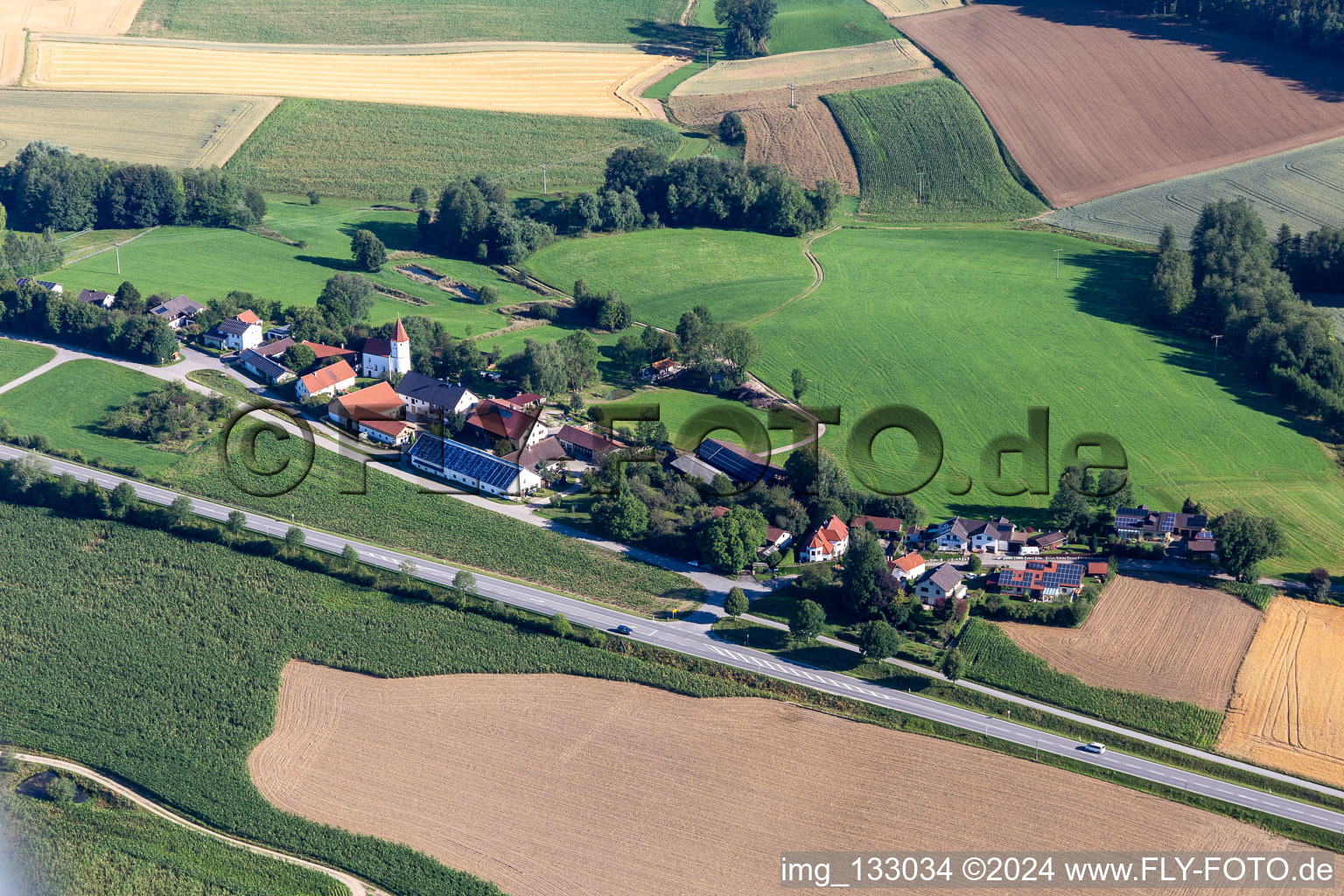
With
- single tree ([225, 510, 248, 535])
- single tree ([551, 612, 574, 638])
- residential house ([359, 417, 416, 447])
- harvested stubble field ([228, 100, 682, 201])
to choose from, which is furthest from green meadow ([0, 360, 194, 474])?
harvested stubble field ([228, 100, 682, 201])

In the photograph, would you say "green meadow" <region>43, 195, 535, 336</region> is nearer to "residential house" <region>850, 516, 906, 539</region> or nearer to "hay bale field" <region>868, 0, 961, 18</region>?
"residential house" <region>850, 516, 906, 539</region>

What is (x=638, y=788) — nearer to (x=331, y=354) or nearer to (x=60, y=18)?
(x=331, y=354)

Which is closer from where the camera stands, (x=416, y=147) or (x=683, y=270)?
(x=683, y=270)

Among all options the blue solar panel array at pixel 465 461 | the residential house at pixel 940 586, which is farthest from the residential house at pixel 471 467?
the residential house at pixel 940 586

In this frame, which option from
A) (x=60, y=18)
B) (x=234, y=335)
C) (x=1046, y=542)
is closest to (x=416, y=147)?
(x=234, y=335)

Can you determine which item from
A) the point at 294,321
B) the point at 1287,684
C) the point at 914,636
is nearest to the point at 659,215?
the point at 294,321
